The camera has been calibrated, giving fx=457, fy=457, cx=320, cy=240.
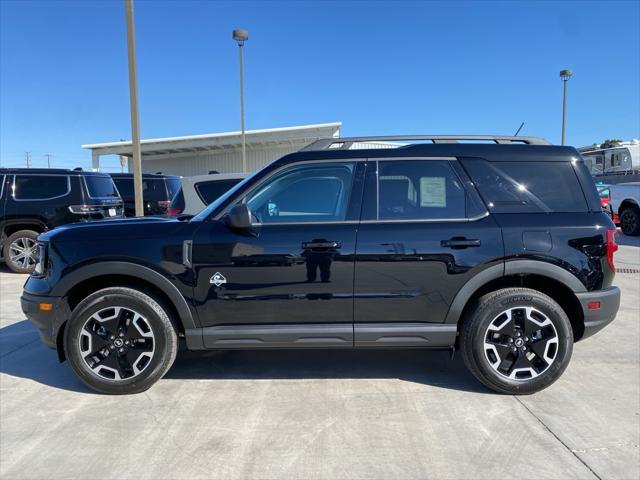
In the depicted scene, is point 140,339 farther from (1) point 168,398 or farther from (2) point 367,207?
(2) point 367,207

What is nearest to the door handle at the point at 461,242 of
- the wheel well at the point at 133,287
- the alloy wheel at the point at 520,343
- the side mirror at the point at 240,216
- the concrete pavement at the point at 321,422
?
the alloy wheel at the point at 520,343

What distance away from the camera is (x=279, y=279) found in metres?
3.38

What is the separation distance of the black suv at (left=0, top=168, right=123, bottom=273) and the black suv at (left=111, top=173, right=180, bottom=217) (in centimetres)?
342

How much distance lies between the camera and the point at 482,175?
354 centimetres

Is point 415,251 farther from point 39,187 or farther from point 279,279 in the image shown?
point 39,187

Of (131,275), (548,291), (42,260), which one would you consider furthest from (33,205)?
(548,291)

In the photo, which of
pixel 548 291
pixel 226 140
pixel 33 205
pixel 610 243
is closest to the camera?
pixel 610 243

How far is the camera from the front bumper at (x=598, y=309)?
3.45 metres

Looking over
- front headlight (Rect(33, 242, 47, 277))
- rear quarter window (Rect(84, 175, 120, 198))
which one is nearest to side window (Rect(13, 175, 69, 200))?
rear quarter window (Rect(84, 175, 120, 198))

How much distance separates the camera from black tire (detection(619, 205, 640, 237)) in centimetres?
1317

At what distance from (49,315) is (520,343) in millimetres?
3595

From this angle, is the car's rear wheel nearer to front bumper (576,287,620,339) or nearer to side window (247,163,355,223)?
front bumper (576,287,620,339)

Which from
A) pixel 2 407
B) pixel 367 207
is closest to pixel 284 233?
pixel 367 207

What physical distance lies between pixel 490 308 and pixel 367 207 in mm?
1189
